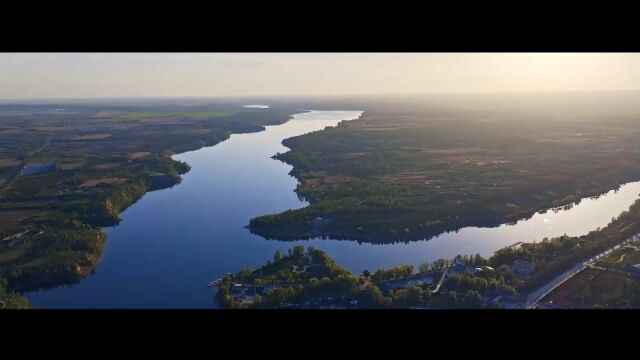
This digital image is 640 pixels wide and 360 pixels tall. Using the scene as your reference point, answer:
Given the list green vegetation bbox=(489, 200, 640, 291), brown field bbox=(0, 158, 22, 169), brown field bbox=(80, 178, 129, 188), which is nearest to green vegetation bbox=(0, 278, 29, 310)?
green vegetation bbox=(489, 200, 640, 291)

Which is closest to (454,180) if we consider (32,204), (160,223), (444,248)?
(444,248)

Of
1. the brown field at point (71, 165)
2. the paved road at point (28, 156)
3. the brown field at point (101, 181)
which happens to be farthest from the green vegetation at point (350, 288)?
the brown field at point (71, 165)

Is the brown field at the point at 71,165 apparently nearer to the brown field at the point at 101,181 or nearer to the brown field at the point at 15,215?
the brown field at the point at 101,181

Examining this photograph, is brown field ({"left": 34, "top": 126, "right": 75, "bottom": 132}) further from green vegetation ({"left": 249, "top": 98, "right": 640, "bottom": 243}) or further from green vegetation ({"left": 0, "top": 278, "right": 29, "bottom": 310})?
green vegetation ({"left": 0, "top": 278, "right": 29, "bottom": 310})

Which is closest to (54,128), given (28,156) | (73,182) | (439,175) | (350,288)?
(28,156)

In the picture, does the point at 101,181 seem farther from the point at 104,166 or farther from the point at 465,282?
the point at 465,282
